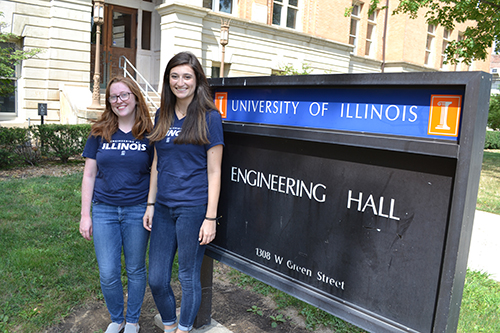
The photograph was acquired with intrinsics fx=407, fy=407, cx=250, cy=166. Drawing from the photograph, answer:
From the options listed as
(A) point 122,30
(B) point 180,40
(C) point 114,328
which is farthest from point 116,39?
(C) point 114,328

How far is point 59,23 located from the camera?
42.7 ft

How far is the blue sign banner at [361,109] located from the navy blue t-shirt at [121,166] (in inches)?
29.7

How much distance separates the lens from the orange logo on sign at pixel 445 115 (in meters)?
1.47

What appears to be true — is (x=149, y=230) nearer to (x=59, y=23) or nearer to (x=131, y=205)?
(x=131, y=205)

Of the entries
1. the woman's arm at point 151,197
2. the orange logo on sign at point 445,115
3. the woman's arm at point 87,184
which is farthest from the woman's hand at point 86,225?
the orange logo on sign at point 445,115

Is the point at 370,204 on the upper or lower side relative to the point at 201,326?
upper

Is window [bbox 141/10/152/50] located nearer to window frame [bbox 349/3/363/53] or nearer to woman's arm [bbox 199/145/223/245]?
window frame [bbox 349/3/363/53]

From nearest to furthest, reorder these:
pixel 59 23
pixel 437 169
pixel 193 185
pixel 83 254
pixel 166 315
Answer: pixel 437 169
pixel 193 185
pixel 166 315
pixel 83 254
pixel 59 23

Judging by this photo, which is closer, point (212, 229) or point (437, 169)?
point (437, 169)

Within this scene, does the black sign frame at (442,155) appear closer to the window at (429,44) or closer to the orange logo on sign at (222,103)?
the orange logo on sign at (222,103)

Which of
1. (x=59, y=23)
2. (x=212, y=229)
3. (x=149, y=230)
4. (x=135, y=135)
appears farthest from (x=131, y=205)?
(x=59, y=23)

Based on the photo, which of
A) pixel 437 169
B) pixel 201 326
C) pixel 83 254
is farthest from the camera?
pixel 83 254

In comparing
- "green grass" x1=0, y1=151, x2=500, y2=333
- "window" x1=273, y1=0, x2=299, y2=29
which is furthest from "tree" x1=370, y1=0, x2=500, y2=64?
"window" x1=273, y1=0, x2=299, y2=29

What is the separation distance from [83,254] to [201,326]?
5.92 feet
